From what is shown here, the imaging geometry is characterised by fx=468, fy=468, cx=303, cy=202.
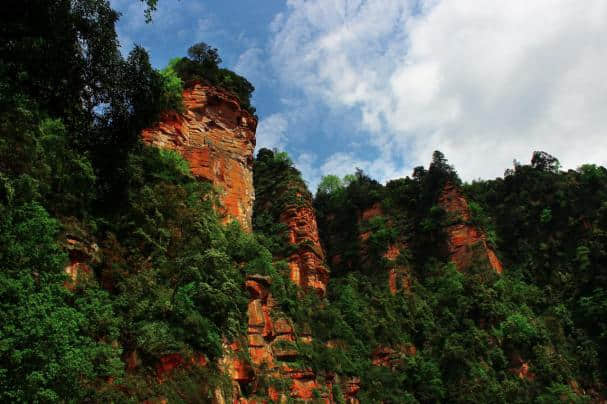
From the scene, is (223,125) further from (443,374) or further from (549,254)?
(549,254)

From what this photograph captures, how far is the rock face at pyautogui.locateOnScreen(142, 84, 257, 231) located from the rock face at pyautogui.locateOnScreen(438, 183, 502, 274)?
27.2 m

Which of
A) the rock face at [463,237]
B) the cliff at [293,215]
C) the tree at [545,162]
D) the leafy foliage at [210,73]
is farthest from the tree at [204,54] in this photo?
the tree at [545,162]

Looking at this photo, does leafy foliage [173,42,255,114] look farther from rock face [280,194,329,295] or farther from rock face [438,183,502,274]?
rock face [438,183,502,274]

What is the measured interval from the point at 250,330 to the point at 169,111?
34.6 ft

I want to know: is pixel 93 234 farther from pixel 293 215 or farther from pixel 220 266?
pixel 293 215

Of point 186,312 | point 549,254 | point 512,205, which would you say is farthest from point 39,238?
point 512,205

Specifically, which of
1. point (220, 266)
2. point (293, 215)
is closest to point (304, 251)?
point (293, 215)

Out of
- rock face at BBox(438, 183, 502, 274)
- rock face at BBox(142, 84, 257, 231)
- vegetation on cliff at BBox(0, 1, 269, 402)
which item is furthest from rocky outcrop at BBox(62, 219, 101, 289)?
rock face at BBox(438, 183, 502, 274)

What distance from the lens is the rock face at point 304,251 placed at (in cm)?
3180

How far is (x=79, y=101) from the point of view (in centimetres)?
1427

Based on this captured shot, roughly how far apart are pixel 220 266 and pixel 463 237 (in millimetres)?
35650

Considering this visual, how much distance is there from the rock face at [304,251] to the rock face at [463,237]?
17081 millimetres

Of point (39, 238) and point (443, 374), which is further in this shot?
point (443, 374)

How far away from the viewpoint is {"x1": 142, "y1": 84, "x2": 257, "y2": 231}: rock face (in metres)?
20.9
